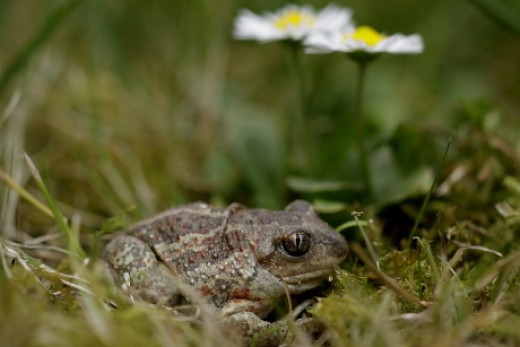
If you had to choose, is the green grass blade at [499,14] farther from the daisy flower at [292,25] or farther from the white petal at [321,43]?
the white petal at [321,43]

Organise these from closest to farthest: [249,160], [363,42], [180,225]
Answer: [180,225] → [363,42] → [249,160]

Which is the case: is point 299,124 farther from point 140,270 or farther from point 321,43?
point 140,270

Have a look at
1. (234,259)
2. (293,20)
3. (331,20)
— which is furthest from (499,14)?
(234,259)

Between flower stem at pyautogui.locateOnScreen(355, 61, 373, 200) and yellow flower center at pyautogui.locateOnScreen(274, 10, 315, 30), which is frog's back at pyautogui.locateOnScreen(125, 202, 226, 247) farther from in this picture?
yellow flower center at pyautogui.locateOnScreen(274, 10, 315, 30)

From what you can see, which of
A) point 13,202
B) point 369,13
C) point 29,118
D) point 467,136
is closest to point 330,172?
point 467,136

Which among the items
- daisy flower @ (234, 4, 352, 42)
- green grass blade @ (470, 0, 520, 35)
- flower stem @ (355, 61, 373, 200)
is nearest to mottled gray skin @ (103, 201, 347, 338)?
flower stem @ (355, 61, 373, 200)
